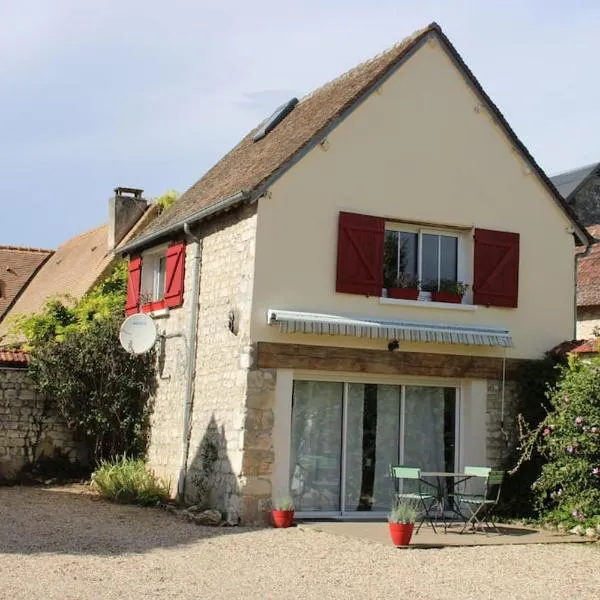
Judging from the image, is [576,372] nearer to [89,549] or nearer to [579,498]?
[579,498]

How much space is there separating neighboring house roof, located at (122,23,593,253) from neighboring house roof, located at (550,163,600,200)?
48.0 feet

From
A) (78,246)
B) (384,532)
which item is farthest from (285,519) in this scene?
(78,246)

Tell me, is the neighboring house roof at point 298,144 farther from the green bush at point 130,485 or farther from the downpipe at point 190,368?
the green bush at point 130,485

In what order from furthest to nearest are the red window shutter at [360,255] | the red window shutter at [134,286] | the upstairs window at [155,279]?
the red window shutter at [134,286]
the upstairs window at [155,279]
the red window shutter at [360,255]

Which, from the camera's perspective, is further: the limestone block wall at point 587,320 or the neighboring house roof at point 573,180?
the neighboring house roof at point 573,180

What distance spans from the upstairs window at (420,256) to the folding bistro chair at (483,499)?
10.8ft

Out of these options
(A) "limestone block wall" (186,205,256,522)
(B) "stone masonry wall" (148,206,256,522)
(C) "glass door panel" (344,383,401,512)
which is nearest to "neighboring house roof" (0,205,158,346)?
(B) "stone masonry wall" (148,206,256,522)

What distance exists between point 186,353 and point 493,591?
807 cm

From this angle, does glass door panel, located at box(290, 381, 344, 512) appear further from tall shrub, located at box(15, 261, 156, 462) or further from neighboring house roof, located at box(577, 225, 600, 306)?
neighboring house roof, located at box(577, 225, 600, 306)

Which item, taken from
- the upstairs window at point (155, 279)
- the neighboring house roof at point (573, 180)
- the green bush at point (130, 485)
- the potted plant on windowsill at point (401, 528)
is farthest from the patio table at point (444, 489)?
the neighboring house roof at point (573, 180)

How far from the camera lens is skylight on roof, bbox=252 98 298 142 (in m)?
18.3

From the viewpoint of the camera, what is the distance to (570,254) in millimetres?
16875

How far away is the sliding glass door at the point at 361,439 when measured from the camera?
14758 millimetres

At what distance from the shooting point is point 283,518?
13641 mm
